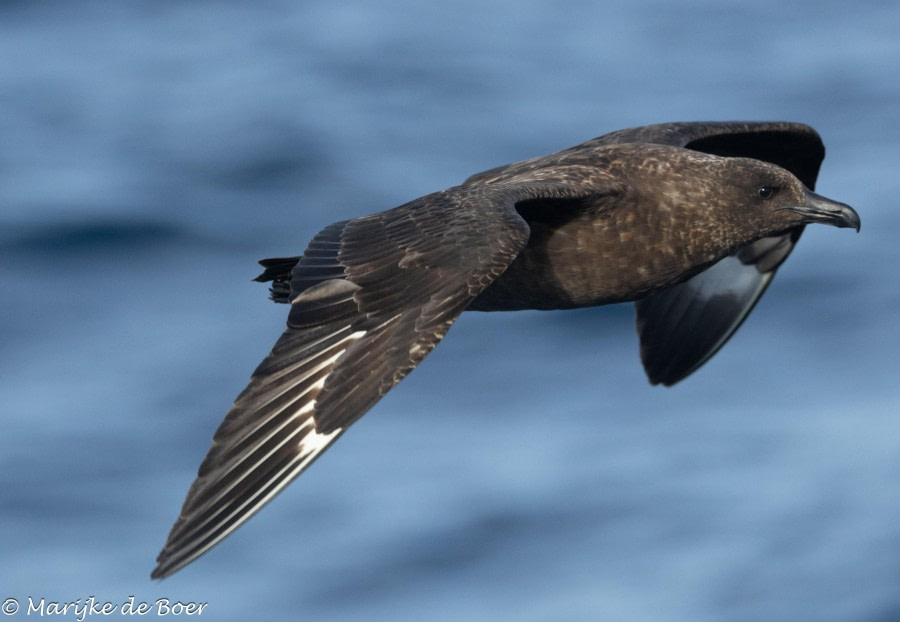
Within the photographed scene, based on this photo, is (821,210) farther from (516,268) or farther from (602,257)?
(516,268)

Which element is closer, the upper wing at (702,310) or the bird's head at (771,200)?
the bird's head at (771,200)

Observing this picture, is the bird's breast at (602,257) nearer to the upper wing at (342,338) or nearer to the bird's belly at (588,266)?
the bird's belly at (588,266)

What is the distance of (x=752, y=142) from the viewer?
31.1ft

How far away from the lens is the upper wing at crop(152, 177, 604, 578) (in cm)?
668

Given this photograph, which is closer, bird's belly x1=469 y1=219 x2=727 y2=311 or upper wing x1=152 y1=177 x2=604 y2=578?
upper wing x1=152 y1=177 x2=604 y2=578

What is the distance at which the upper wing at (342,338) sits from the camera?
6.68 m

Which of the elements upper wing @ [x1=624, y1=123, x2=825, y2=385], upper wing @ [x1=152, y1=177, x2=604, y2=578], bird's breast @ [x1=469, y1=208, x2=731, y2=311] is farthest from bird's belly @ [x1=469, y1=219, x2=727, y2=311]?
upper wing @ [x1=624, y1=123, x2=825, y2=385]

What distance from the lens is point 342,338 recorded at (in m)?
7.10

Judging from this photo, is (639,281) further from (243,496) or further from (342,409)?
(243,496)

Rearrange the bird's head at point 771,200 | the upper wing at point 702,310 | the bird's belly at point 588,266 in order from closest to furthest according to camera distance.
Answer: the bird's belly at point 588,266
the bird's head at point 771,200
the upper wing at point 702,310

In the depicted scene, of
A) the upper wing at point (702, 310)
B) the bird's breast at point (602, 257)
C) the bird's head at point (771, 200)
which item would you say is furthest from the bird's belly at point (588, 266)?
the upper wing at point (702, 310)

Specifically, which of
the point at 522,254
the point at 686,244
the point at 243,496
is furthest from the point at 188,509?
the point at 686,244

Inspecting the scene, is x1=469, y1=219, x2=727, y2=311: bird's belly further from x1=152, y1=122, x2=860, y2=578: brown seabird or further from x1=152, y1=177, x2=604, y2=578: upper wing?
x1=152, y1=177, x2=604, y2=578: upper wing

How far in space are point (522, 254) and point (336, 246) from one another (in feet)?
3.16
